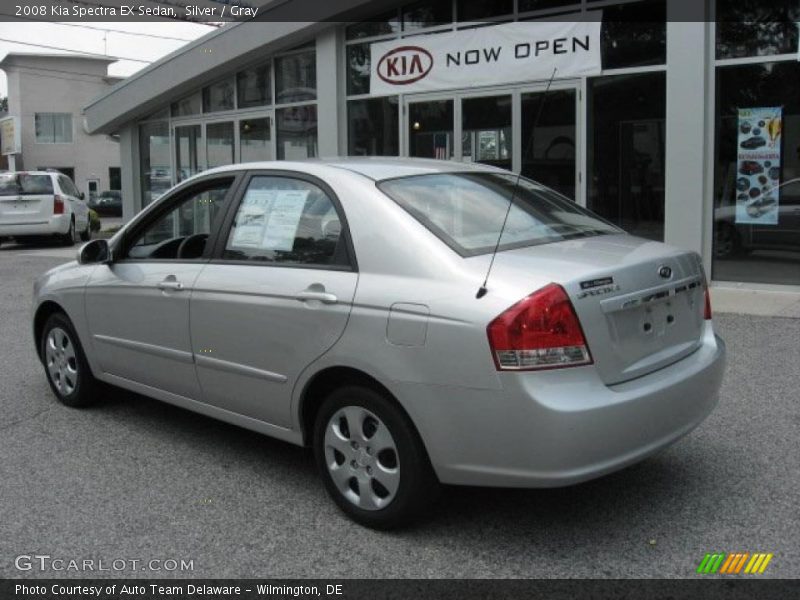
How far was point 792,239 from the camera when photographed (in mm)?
9656

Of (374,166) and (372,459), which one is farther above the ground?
(374,166)

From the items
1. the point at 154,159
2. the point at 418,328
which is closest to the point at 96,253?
the point at 418,328

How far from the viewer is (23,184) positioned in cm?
1856

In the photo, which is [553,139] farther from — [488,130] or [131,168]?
[131,168]

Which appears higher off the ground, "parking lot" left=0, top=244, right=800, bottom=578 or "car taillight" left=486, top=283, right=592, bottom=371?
"car taillight" left=486, top=283, right=592, bottom=371

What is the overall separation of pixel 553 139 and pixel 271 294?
816 centimetres

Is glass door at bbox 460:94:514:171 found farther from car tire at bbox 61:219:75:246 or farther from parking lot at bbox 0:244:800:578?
car tire at bbox 61:219:75:246

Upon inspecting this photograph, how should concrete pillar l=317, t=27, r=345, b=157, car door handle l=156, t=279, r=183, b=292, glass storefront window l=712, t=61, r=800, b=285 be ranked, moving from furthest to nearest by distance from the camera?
concrete pillar l=317, t=27, r=345, b=157
glass storefront window l=712, t=61, r=800, b=285
car door handle l=156, t=279, r=183, b=292

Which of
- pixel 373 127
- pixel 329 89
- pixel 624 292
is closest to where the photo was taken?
pixel 624 292

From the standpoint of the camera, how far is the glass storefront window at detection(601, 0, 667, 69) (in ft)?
33.7

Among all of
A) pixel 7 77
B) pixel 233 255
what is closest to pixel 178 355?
pixel 233 255

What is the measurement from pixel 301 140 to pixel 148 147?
5.26 meters

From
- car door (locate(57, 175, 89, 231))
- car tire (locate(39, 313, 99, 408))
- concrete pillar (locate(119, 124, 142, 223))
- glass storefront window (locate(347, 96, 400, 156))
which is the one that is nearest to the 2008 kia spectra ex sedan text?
car tire (locate(39, 313, 99, 408))

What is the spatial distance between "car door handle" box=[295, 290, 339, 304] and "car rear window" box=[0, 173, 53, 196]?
16666mm
